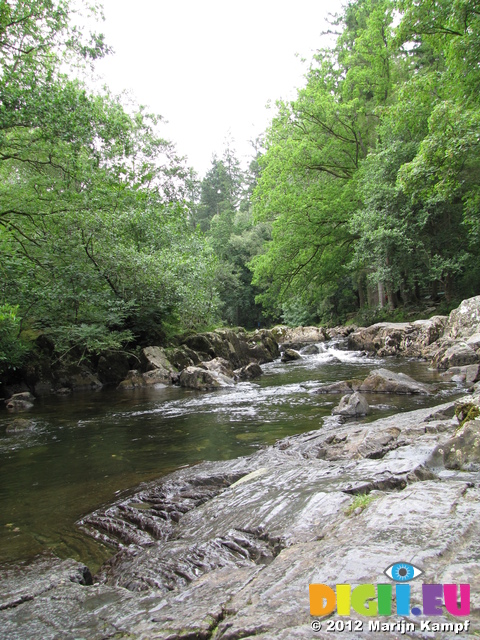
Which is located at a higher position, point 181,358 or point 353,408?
point 181,358

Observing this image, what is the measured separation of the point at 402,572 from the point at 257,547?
1239 mm

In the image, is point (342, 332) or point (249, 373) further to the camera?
point (342, 332)

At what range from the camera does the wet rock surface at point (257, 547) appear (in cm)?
161

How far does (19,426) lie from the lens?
7945 millimetres

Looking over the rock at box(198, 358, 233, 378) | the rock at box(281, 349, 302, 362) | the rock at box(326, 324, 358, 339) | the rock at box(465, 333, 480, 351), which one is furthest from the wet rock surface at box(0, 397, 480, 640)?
the rock at box(326, 324, 358, 339)

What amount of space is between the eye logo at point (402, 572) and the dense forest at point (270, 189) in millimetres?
8683

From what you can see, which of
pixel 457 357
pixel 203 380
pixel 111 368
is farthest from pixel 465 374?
pixel 111 368

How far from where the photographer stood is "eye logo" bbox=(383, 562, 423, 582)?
158 centimetres

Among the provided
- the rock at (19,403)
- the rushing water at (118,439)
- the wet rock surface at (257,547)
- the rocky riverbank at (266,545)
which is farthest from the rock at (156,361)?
the wet rock surface at (257,547)

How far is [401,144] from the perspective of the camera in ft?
58.8

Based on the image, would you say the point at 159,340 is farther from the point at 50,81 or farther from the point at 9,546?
the point at 9,546

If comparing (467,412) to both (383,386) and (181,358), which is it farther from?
(181,358)

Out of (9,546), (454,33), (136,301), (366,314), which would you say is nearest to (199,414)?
(9,546)

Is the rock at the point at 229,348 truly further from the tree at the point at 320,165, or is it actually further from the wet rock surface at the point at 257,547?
the wet rock surface at the point at 257,547
